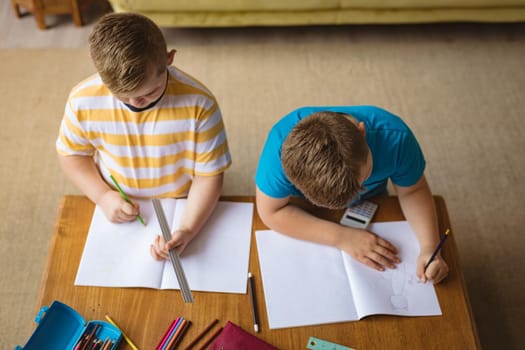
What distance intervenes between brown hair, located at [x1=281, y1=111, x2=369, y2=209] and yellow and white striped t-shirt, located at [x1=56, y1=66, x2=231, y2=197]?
1.06 ft

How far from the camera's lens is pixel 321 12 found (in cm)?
230

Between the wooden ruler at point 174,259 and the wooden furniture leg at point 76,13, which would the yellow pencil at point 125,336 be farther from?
the wooden furniture leg at point 76,13

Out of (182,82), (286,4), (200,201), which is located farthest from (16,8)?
(200,201)

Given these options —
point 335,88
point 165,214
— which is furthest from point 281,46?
point 165,214

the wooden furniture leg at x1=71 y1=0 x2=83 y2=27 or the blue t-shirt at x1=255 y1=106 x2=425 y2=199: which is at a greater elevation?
the blue t-shirt at x1=255 y1=106 x2=425 y2=199

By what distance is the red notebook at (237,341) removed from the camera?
3.19 ft

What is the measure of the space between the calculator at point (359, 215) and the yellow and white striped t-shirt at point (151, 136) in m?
0.33

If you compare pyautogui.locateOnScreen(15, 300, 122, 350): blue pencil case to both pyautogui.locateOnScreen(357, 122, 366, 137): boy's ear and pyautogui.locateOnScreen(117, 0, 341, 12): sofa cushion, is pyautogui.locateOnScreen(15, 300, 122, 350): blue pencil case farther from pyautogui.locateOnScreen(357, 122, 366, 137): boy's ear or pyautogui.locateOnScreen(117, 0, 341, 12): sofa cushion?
pyautogui.locateOnScreen(117, 0, 341, 12): sofa cushion

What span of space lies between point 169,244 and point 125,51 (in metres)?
0.41

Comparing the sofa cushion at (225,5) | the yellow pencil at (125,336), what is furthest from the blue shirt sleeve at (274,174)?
the sofa cushion at (225,5)

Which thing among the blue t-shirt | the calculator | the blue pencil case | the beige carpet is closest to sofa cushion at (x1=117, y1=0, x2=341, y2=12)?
the beige carpet

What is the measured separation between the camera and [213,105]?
1.20 meters

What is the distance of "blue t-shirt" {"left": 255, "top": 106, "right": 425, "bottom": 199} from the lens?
1.12 meters

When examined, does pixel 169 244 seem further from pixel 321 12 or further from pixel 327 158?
pixel 321 12
